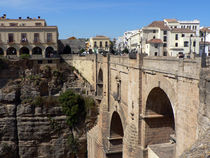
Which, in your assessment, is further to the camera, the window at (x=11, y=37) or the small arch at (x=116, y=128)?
the window at (x=11, y=37)

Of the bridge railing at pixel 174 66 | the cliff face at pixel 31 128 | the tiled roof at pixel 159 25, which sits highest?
the tiled roof at pixel 159 25

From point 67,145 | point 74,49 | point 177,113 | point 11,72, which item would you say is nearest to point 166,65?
point 177,113

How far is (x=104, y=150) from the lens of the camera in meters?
21.9

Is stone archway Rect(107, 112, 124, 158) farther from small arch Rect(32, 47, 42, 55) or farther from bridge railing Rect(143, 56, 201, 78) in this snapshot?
small arch Rect(32, 47, 42, 55)

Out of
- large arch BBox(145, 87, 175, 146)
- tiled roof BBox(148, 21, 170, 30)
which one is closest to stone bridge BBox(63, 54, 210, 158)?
large arch BBox(145, 87, 175, 146)

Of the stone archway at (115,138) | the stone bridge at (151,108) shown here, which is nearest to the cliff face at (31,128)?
the stone bridge at (151,108)

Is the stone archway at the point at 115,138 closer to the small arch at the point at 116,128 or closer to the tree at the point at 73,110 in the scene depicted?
the small arch at the point at 116,128

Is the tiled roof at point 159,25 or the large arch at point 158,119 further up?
the tiled roof at point 159,25

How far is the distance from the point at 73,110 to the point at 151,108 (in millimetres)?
19324

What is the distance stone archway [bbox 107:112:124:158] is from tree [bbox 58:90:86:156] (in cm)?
999

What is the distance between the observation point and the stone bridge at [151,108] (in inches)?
343

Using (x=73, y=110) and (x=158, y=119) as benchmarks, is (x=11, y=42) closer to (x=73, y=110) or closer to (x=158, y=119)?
(x=73, y=110)

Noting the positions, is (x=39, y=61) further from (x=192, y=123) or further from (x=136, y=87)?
(x=192, y=123)

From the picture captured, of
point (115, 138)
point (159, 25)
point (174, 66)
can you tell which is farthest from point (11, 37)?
point (174, 66)
